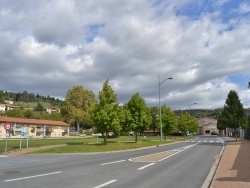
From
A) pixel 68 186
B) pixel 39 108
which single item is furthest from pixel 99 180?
pixel 39 108

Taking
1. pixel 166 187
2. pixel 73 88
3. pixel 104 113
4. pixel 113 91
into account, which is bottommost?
pixel 166 187

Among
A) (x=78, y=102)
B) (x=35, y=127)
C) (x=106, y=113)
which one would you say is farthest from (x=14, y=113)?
(x=106, y=113)

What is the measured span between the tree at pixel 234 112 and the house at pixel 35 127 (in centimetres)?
4244

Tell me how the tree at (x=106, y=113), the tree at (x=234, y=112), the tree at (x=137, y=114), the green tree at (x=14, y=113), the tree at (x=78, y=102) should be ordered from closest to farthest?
the tree at (x=106, y=113) → the tree at (x=137, y=114) → the tree at (x=234, y=112) → the tree at (x=78, y=102) → the green tree at (x=14, y=113)

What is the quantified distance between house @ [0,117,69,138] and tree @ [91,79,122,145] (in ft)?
126

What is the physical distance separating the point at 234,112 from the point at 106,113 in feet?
84.7

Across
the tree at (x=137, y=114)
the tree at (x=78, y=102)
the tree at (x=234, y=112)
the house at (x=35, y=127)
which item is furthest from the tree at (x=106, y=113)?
the tree at (x=78, y=102)

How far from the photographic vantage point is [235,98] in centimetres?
4903

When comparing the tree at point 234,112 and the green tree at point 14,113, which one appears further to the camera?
the green tree at point 14,113

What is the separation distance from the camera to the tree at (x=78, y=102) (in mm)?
89512

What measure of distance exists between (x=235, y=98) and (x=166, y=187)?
4264 cm

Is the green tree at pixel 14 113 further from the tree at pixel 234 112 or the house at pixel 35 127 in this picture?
the tree at pixel 234 112

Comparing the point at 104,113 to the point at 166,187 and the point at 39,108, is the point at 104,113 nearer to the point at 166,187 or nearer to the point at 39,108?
the point at 166,187

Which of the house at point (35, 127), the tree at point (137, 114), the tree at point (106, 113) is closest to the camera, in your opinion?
the tree at point (106, 113)
